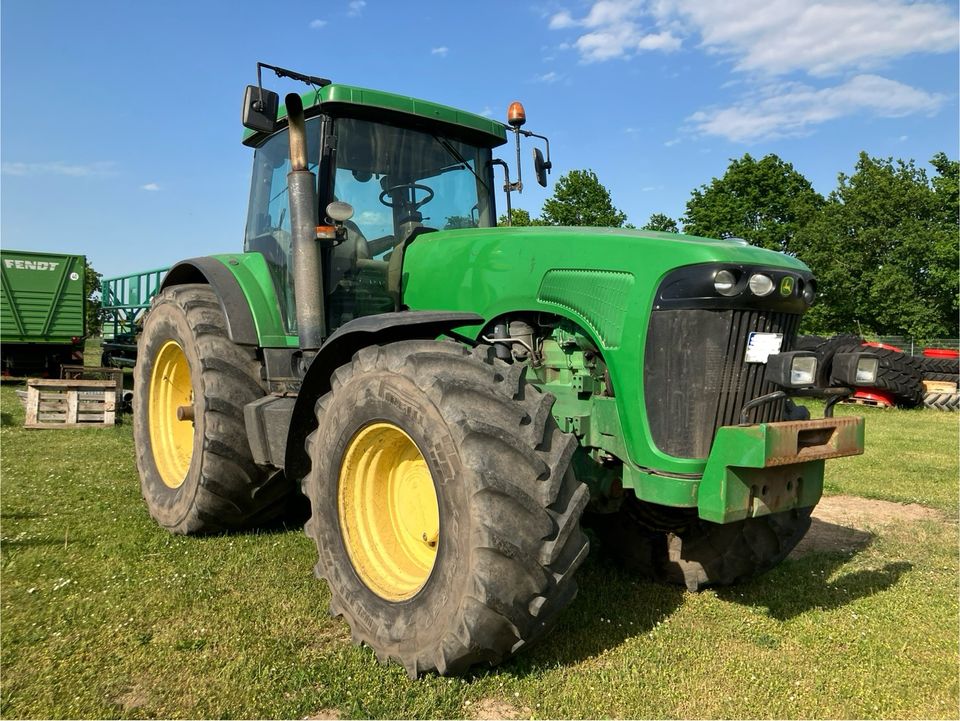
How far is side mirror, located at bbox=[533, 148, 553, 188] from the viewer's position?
4.95m

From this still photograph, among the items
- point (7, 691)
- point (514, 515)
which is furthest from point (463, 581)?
point (7, 691)

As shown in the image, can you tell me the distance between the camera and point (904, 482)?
7.23 m

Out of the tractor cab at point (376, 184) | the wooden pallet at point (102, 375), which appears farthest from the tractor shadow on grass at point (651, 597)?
the wooden pallet at point (102, 375)

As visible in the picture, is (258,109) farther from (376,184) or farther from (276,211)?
(276,211)

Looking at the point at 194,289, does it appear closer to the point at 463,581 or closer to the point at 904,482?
the point at 463,581

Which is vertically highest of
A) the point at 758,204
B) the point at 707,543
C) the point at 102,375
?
the point at 758,204

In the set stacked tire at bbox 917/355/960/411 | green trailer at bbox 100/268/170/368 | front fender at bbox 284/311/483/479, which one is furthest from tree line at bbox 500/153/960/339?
front fender at bbox 284/311/483/479

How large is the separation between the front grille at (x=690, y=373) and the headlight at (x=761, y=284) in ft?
0.31

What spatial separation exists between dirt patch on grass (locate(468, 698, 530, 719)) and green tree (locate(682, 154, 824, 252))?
126 ft

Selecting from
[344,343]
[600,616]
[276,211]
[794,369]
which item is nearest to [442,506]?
[344,343]

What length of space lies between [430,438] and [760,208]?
133ft

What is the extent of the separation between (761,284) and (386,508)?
1.94 metres

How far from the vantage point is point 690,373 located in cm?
302

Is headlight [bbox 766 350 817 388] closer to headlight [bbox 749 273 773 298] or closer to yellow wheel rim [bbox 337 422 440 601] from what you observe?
headlight [bbox 749 273 773 298]
